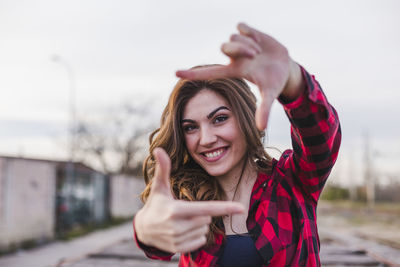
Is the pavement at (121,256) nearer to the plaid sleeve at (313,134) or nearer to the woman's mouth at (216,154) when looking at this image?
the woman's mouth at (216,154)

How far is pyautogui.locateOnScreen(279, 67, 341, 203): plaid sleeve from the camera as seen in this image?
61.2 inches

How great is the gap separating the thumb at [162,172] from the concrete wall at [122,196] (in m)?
18.0

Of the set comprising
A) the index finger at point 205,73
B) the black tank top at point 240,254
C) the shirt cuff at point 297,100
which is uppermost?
the index finger at point 205,73

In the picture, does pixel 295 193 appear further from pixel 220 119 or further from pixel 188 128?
pixel 188 128

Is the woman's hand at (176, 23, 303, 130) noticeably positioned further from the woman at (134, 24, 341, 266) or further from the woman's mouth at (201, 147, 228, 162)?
the woman's mouth at (201, 147, 228, 162)

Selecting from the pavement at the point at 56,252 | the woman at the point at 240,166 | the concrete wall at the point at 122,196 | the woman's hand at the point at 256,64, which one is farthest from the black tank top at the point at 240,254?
the concrete wall at the point at 122,196

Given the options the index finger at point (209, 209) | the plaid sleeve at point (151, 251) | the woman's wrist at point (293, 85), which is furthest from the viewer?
the plaid sleeve at point (151, 251)

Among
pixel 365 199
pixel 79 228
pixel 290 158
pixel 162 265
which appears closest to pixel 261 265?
pixel 290 158

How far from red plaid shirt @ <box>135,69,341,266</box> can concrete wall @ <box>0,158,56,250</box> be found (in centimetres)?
839

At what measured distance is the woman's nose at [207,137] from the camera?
1.91 metres

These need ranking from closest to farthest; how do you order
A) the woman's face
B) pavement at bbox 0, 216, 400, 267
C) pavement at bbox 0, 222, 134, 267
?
the woman's face < pavement at bbox 0, 216, 400, 267 < pavement at bbox 0, 222, 134, 267

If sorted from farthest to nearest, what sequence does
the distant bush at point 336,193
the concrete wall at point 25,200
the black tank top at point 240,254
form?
1. the distant bush at point 336,193
2. the concrete wall at point 25,200
3. the black tank top at point 240,254

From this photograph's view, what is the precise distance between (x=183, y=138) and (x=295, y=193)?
61cm

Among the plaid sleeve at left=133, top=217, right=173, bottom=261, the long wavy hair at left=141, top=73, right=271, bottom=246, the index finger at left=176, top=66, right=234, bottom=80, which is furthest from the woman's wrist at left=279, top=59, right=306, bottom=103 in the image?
the plaid sleeve at left=133, top=217, right=173, bottom=261
